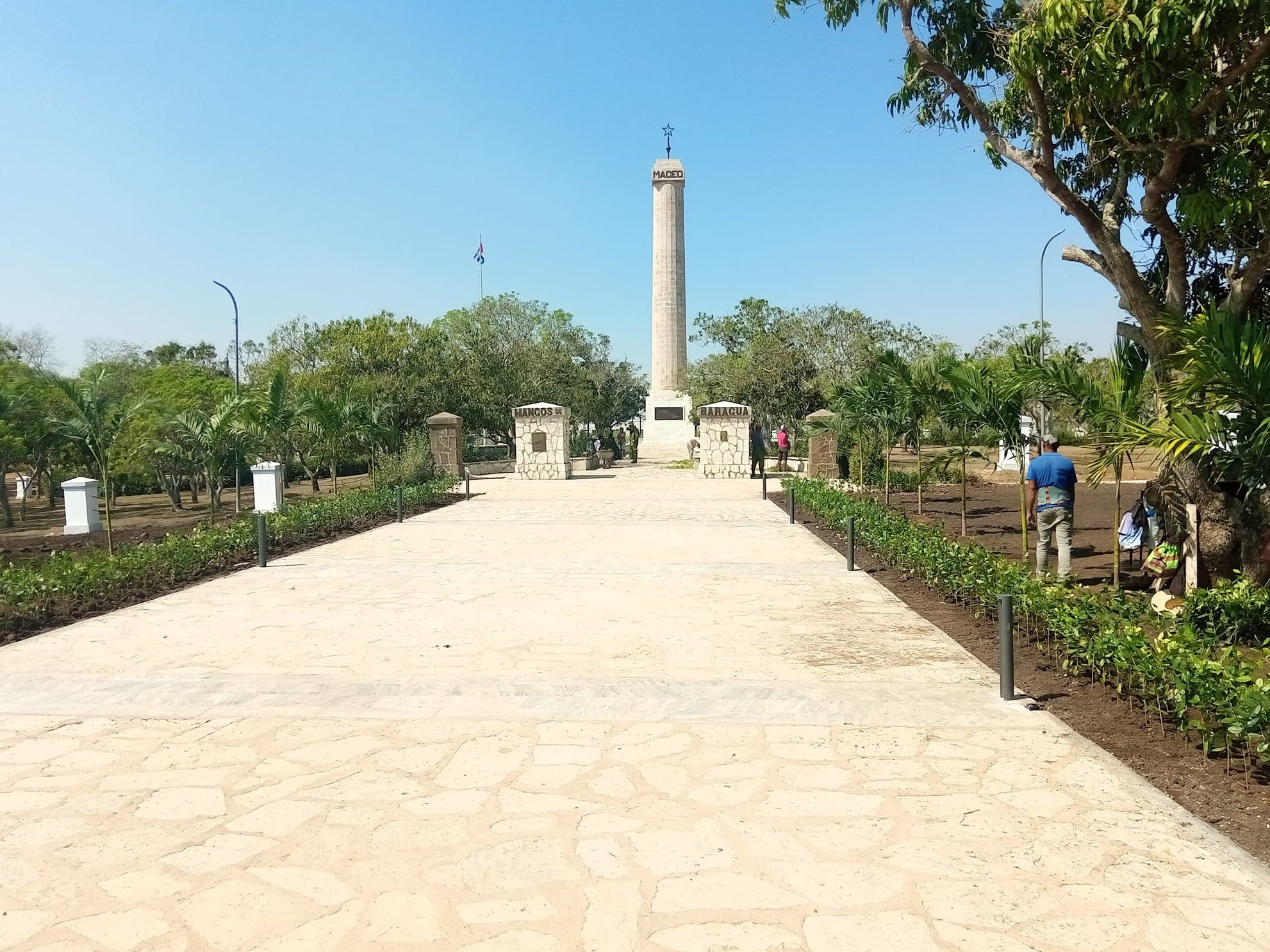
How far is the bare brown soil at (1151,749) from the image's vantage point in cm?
391

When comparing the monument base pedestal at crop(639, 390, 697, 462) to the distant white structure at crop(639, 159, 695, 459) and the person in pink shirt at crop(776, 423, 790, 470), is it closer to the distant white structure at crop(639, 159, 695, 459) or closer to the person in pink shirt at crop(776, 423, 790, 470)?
the distant white structure at crop(639, 159, 695, 459)

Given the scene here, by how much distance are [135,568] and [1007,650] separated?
901 cm

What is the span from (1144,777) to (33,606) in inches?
357

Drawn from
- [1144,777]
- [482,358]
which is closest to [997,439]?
[1144,777]

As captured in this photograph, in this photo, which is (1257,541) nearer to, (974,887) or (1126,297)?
(1126,297)

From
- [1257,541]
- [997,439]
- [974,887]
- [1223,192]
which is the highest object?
[1223,192]

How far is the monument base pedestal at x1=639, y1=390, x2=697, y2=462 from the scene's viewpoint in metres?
46.6

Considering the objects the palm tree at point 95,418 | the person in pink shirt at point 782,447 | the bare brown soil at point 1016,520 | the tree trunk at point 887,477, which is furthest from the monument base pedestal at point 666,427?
the palm tree at point 95,418

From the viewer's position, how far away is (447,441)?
27344 millimetres

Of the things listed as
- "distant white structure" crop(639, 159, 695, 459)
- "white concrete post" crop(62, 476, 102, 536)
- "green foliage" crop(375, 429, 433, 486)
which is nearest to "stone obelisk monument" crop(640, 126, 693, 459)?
"distant white structure" crop(639, 159, 695, 459)

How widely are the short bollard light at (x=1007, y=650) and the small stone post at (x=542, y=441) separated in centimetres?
2359

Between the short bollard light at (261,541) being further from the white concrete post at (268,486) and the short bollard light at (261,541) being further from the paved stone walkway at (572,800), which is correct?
the white concrete post at (268,486)

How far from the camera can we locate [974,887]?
3.33m

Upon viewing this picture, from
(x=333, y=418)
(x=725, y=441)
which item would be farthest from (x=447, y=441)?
(x=333, y=418)
